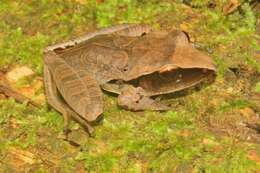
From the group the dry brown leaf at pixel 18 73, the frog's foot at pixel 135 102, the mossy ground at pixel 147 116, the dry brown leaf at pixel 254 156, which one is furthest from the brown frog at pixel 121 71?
the dry brown leaf at pixel 254 156

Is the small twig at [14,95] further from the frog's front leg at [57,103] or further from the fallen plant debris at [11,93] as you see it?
the frog's front leg at [57,103]

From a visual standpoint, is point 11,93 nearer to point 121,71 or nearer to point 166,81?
point 121,71

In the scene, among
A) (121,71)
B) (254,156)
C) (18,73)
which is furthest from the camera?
(18,73)

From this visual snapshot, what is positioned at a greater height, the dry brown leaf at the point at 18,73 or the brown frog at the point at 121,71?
the brown frog at the point at 121,71

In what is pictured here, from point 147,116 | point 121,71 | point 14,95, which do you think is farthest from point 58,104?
point 147,116

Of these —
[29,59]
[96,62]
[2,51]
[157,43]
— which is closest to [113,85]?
[96,62]

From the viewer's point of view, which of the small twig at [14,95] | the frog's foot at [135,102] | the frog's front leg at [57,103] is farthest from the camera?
the small twig at [14,95]

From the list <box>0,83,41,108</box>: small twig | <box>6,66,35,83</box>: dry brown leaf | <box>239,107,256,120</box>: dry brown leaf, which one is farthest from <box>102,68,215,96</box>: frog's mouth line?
<box>6,66,35,83</box>: dry brown leaf
